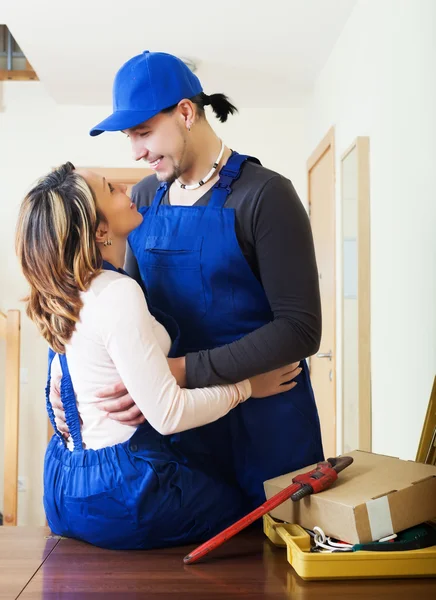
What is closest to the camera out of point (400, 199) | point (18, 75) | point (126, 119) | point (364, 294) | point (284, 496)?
point (284, 496)

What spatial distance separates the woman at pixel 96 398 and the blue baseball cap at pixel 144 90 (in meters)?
0.19

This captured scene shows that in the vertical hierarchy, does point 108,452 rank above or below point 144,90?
below

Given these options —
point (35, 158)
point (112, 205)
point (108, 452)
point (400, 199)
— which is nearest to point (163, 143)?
point (112, 205)

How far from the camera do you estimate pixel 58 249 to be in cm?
140

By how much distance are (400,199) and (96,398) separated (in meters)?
→ 1.49

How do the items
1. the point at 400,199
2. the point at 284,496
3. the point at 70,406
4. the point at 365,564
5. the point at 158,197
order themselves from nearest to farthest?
the point at 365,564, the point at 284,496, the point at 70,406, the point at 158,197, the point at 400,199

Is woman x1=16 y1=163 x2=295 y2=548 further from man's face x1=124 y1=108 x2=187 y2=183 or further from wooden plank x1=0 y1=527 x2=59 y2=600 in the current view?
man's face x1=124 y1=108 x2=187 y2=183

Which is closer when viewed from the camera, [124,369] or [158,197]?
[124,369]

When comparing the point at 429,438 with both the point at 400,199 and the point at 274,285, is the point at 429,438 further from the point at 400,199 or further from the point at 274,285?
the point at 400,199

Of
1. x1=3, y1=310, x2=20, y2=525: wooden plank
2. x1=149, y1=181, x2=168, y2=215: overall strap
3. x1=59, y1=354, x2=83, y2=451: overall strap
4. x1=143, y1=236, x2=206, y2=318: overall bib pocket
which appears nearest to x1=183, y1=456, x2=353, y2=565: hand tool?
x1=59, y1=354, x2=83, y2=451: overall strap

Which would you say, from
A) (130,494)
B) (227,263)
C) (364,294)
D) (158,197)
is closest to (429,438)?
(227,263)

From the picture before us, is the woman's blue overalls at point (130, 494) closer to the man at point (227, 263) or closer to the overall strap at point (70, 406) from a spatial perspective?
the overall strap at point (70, 406)

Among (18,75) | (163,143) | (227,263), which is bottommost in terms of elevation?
(227,263)

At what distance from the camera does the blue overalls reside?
A: 159 centimetres
